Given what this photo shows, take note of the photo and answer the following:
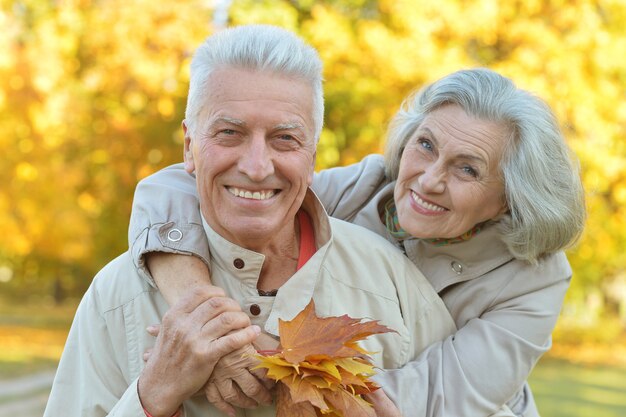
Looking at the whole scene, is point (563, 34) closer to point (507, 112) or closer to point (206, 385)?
point (507, 112)

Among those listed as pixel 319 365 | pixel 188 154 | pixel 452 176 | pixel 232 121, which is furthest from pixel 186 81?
pixel 319 365

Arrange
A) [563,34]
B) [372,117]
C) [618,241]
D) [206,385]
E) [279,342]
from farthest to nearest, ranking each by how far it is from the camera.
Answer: [618,241]
[563,34]
[372,117]
[279,342]
[206,385]

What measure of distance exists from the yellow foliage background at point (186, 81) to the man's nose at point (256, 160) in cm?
742

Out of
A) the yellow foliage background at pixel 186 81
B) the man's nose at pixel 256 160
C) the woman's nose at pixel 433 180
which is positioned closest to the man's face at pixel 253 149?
the man's nose at pixel 256 160

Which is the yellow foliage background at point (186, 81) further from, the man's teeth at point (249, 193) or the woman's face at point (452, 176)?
the man's teeth at point (249, 193)

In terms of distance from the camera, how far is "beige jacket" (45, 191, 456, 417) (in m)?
2.43

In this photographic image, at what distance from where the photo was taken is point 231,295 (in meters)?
2.50

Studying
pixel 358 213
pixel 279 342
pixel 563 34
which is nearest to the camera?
pixel 279 342

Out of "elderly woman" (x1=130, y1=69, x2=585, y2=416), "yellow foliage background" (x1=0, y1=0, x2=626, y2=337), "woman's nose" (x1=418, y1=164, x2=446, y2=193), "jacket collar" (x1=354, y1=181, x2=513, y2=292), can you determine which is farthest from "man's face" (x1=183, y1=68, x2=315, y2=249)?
"yellow foliage background" (x1=0, y1=0, x2=626, y2=337)

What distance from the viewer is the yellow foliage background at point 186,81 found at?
1014 centimetres

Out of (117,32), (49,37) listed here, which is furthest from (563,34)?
(49,37)

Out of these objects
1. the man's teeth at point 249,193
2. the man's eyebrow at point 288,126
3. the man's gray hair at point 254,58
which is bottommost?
the man's teeth at point 249,193

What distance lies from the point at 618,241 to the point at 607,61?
2922 millimetres

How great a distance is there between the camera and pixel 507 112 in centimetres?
290
